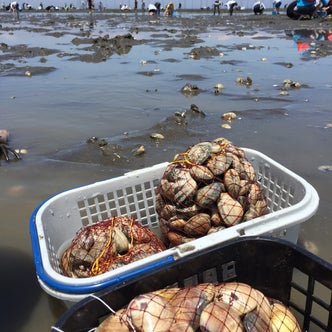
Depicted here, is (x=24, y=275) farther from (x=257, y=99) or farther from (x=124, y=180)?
(x=257, y=99)

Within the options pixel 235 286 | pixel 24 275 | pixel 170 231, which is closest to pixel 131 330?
pixel 235 286

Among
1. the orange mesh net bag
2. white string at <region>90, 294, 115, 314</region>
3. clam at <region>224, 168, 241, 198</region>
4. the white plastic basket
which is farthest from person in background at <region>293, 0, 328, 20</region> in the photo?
white string at <region>90, 294, 115, 314</region>

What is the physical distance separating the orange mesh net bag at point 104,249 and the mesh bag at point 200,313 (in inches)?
32.6

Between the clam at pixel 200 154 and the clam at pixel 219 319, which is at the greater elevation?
the clam at pixel 200 154

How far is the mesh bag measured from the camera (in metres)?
1.92

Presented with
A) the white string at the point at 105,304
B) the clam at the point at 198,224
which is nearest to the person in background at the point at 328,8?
the clam at the point at 198,224

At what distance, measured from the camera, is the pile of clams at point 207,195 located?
317 centimetres

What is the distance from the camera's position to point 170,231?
3396 mm

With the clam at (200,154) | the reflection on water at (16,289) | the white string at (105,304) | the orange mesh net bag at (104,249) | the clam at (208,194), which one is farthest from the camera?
the clam at (200,154)

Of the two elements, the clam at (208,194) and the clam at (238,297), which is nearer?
the clam at (238,297)

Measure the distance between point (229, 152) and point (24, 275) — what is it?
7.16 feet

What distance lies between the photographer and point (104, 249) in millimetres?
3018

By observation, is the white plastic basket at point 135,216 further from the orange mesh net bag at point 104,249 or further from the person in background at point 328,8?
the person in background at point 328,8

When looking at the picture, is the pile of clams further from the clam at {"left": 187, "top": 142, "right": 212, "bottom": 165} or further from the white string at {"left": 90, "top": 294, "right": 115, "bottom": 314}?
the white string at {"left": 90, "top": 294, "right": 115, "bottom": 314}
